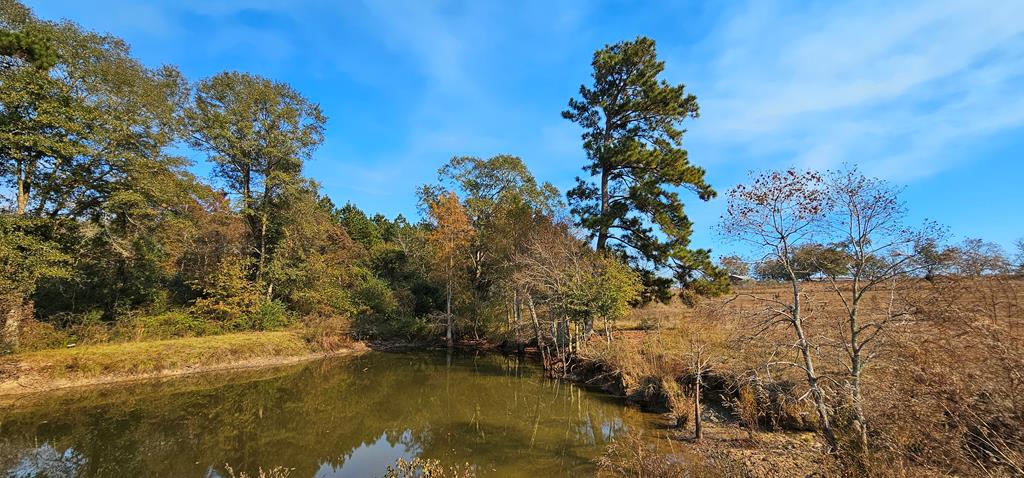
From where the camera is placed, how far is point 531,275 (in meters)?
19.4

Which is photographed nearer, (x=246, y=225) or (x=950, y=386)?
(x=950, y=386)

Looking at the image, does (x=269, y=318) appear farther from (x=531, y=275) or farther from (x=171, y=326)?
(x=531, y=275)

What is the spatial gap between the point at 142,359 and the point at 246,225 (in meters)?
9.77

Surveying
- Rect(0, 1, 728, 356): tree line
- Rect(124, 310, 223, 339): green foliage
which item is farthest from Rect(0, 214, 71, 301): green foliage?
Rect(124, 310, 223, 339): green foliage

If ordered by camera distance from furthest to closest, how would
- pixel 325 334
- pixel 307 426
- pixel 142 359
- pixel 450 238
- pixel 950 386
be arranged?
pixel 450 238 < pixel 325 334 < pixel 142 359 < pixel 307 426 < pixel 950 386

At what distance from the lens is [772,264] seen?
26.9ft

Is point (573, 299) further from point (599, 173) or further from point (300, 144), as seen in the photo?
point (300, 144)

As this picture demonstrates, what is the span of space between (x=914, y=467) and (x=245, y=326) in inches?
1010

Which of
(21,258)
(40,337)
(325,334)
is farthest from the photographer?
(325,334)

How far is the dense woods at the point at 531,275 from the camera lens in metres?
5.53

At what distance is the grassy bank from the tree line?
44.5 inches

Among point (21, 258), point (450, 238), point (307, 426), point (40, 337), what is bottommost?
point (307, 426)

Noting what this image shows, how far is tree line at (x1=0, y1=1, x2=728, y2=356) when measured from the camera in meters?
14.9

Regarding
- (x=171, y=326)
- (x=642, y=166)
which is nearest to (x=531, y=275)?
(x=642, y=166)
